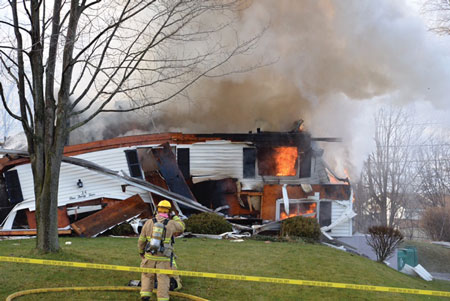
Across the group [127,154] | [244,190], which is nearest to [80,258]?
[127,154]

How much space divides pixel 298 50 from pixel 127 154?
777cm

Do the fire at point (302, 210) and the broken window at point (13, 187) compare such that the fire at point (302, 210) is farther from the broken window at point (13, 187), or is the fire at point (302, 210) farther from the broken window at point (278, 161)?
the broken window at point (13, 187)

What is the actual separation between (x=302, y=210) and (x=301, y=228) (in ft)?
7.98

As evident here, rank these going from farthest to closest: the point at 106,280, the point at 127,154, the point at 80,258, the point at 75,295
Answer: the point at 127,154 < the point at 80,258 < the point at 106,280 < the point at 75,295

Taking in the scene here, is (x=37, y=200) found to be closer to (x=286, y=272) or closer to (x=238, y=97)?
(x=286, y=272)

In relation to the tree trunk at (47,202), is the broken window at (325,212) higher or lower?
lower

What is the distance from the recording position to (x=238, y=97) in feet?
58.9

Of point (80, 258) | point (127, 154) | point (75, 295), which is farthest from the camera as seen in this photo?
point (127, 154)

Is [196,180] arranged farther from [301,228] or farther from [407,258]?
[407,258]

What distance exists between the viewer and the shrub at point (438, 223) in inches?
944

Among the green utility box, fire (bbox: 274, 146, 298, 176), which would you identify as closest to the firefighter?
the green utility box

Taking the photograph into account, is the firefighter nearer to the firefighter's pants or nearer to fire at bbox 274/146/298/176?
the firefighter's pants

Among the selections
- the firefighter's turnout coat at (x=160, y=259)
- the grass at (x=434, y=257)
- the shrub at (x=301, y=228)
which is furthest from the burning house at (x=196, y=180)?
the firefighter's turnout coat at (x=160, y=259)

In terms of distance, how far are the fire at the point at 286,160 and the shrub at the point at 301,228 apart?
2586 millimetres
